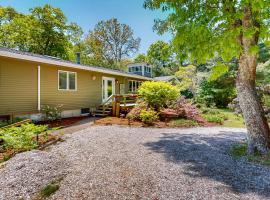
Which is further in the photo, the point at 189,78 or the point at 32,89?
the point at 189,78

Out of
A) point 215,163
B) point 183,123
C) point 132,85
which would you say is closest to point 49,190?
point 215,163

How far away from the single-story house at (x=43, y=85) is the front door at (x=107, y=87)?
146 mm

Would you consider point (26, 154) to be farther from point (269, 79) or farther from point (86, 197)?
point (269, 79)

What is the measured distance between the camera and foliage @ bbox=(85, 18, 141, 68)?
31359mm

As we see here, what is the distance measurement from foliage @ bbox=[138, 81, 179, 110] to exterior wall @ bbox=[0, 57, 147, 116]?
148 inches

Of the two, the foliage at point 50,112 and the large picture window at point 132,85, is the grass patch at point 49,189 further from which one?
the large picture window at point 132,85

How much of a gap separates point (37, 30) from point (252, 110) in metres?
26.5

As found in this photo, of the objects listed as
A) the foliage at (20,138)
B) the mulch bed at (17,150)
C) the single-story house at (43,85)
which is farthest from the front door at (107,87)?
the foliage at (20,138)

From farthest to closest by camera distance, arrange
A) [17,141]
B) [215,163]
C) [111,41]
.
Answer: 1. [111,41]
2. [17,141]
3. [215,163]

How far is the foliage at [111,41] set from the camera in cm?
3136

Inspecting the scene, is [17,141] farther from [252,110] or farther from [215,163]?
[252,110]

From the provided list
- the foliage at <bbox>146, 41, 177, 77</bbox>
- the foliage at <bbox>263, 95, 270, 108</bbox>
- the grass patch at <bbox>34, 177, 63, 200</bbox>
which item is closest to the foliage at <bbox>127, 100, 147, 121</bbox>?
the foliage at <bbox>263, 95, 270, 108</bbox>

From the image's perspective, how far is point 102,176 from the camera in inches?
141

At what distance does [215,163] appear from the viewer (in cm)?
435
